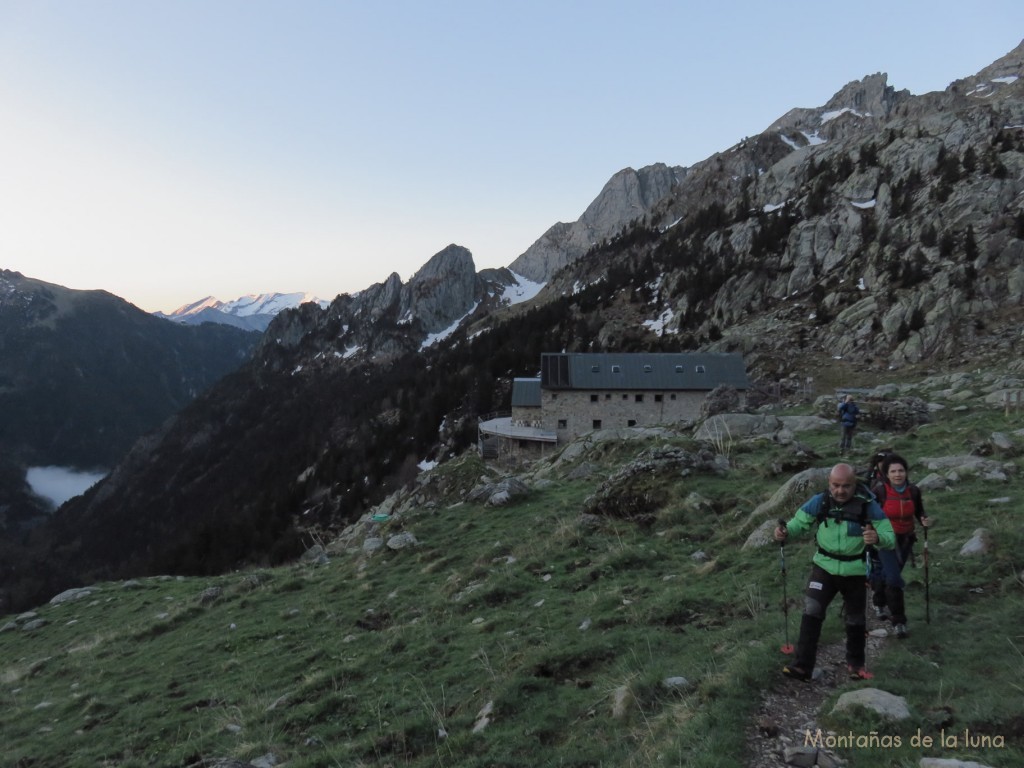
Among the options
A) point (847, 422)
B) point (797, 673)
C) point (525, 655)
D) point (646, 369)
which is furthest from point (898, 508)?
point (646, 369)

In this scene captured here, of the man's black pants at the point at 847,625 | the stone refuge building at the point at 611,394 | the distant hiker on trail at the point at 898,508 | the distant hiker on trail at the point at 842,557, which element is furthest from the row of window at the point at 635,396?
the man's black pants at the point at 847,625

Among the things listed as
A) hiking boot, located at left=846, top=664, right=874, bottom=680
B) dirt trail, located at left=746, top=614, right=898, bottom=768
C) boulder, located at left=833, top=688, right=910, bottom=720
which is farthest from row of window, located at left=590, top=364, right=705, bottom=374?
boulder, located at left=833, top=688, right=910, bottom=720

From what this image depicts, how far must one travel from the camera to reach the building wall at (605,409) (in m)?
53.7

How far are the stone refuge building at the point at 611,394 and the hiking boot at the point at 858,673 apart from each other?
46538mm

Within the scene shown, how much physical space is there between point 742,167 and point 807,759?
155716 mm

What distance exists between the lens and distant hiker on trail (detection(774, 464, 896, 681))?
6.41 m

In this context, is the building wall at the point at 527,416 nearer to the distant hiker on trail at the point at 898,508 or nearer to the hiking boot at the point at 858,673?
the distant hiker on trail at the point at 898,508

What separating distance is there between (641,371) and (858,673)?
4931cm

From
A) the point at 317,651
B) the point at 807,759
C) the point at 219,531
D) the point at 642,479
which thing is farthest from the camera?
the point at 219,531

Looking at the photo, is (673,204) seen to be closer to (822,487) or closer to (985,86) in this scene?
(985,86)

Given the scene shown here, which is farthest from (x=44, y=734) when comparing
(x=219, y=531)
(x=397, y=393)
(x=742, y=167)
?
(x=742, y=167)

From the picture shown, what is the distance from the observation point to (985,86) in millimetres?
120312

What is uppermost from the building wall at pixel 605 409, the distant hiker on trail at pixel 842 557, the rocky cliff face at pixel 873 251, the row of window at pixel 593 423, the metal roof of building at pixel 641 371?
the rocky cliff face at pixel 873 251

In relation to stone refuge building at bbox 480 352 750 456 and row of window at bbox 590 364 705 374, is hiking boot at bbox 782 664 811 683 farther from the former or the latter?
row of window at bbox 590 364 705 374
